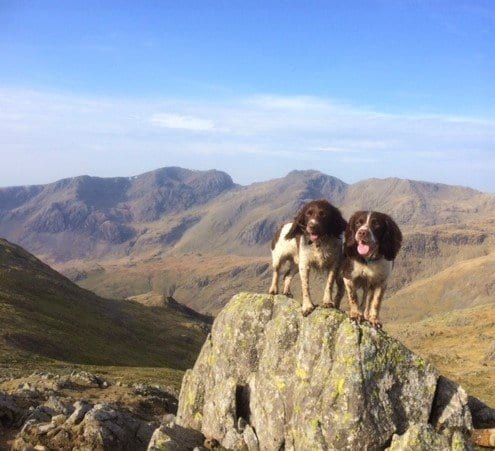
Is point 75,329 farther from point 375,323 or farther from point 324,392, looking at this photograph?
point 375,323

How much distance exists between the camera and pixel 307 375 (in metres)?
15.0

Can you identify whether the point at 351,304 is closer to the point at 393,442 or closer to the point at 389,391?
the point at 389,391

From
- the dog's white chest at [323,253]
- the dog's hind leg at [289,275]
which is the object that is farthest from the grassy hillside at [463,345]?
the dog's white chest at [323,253]

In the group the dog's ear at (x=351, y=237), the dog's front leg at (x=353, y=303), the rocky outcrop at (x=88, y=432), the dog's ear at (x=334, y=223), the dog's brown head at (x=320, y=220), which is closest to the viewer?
the dog's ear at (x=351, y=237)

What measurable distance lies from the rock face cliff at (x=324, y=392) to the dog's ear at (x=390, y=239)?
229cm

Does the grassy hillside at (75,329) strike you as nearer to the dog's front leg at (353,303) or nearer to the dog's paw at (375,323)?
the dog's front leg at (353,303)

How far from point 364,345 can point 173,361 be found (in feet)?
251

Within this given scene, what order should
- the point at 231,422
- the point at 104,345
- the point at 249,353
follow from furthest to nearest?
Answer: the point at 104,345 < the point at 249,353 < the point at 231,422

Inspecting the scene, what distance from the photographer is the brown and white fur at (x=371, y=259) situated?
14.4 m

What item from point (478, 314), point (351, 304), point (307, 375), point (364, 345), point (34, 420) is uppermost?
point (351, 304)

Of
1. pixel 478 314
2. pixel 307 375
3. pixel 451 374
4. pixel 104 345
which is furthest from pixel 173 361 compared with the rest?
pixel 307 375

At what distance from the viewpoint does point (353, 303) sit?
1483 cm

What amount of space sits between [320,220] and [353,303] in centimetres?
267

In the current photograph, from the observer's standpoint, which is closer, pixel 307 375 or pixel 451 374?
pixel 307 375
